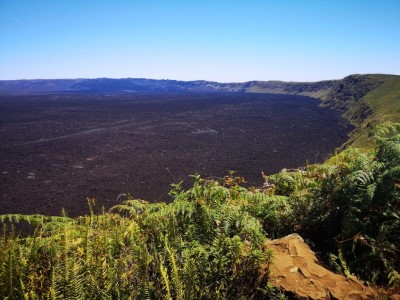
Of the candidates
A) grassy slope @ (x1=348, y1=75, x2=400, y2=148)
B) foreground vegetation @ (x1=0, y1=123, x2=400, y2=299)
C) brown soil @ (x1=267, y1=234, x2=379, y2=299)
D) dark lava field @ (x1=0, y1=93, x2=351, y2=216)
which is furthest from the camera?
grassy slope @ (x1=348, y1=75, x2=400, y2=148)

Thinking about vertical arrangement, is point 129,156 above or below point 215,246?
below

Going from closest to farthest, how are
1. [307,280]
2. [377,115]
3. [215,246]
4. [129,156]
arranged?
[307,280] < [215,246] < [129,156] < [377,115]

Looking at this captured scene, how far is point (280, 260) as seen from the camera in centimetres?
324

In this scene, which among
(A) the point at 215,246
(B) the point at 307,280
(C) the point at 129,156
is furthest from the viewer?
(C) the point at 129,156

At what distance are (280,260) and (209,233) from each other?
Result: 799mm

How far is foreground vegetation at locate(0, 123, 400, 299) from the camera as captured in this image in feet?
8.44

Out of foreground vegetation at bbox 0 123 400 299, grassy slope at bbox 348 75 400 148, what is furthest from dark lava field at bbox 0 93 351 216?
foreground vegetation at bbox 0 123 400 299

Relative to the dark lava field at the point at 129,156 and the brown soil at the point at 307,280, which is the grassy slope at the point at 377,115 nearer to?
the dark lava field at the point at 129,156

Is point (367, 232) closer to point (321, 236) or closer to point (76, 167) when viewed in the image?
point (321, 236)

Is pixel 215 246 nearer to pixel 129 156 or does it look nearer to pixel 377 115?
pixel 129 156

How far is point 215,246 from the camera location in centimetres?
309

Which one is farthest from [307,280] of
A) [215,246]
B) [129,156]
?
[129,156]

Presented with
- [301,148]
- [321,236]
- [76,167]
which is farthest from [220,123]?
[321,236]

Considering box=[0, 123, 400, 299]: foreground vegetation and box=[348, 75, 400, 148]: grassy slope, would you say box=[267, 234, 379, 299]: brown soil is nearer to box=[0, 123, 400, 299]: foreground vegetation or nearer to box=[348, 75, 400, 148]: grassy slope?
box=[0, 123, 400, 299]: foreground vegetation
